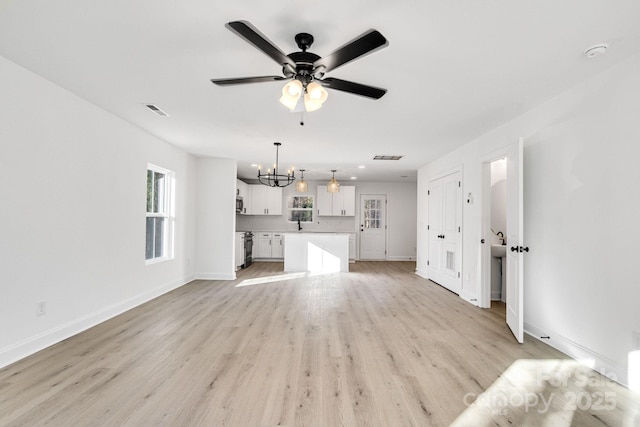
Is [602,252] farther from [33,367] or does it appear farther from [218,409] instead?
[33,367]

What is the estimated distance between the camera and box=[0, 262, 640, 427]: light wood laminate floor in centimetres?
196

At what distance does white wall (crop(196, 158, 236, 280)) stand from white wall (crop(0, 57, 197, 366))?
68.9 inches

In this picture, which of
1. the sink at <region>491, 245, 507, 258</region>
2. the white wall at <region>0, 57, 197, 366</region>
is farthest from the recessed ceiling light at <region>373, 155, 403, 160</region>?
the white wall at <region>0, 57, 197, 366</region>

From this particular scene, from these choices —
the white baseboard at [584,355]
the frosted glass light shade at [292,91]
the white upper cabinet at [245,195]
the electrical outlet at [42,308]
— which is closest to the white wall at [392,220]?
the white upper cabinet at [245,195]

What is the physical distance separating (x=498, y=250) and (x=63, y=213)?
5558 millimetres

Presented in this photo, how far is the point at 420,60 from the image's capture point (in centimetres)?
249

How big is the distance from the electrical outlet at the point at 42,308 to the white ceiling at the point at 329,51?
6.90 ft

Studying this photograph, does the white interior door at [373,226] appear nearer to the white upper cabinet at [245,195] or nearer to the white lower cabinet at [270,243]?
the white lower cabinet at [270,243]

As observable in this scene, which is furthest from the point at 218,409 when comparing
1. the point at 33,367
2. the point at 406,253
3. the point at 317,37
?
the point at 406,253

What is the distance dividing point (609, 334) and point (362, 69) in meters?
2.95

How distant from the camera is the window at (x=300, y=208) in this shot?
9938 millimetres

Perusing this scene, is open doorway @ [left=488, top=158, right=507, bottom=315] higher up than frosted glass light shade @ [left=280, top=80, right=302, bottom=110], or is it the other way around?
frosted glass light shade @ [left=280, top=80, right=302, bottom=110]

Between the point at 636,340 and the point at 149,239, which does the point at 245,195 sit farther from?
the point at 636,340

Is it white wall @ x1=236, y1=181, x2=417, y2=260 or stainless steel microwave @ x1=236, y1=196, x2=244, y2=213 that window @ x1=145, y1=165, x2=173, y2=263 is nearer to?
stainless steel microwave @ x1=236, y1=196, x2=244, y2=213
